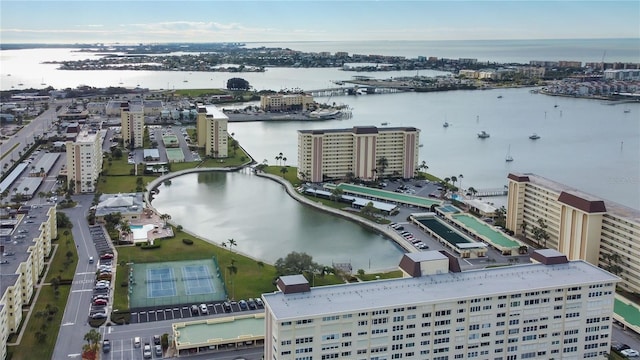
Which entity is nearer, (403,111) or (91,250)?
(91,250)

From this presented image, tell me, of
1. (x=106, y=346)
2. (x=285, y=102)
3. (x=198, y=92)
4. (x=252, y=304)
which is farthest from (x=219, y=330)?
(x=198, y=92)

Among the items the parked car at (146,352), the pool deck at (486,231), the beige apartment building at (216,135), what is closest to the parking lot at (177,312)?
the parked car at (146,352)

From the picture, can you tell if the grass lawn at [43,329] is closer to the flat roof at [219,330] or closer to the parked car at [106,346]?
the parked car at [106,346]

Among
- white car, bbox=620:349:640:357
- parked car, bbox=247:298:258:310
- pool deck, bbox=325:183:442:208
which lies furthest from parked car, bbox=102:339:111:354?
pool deck, bbox=325:183:442:208

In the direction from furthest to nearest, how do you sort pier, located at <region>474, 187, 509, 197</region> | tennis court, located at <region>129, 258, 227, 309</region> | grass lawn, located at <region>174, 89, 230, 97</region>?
grass lawn, located at <region>174, 89, 230, 97</region> < pier, located at <region>474, 187, 509, 197</region> < tennis court, located at <region>129, 258, 227, 309</region>

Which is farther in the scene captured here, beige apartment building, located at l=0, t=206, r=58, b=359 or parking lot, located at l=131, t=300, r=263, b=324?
parking lot, located at l=131, t=300, r=263, b=324

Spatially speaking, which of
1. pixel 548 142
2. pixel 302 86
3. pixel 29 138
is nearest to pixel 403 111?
pixel 548 142

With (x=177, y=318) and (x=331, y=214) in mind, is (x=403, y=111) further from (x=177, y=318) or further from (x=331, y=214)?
(x=177, y=318)

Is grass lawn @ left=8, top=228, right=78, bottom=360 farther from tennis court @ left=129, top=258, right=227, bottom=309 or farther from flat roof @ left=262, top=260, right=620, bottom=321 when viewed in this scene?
flat roof @ left=262, top=260, right=620, bottom=321
